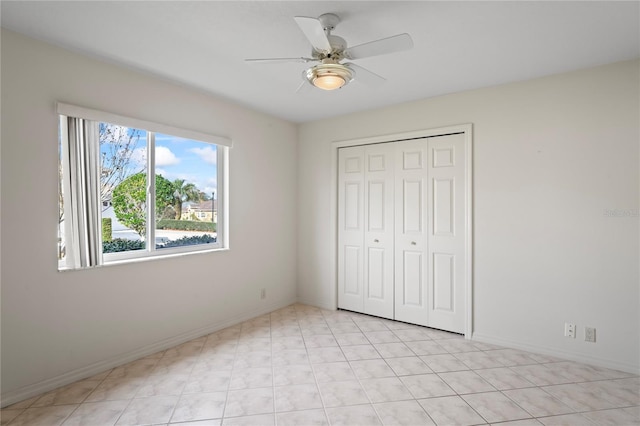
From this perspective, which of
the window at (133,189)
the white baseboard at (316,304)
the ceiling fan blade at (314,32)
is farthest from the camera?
the white baseboard at (316,304)

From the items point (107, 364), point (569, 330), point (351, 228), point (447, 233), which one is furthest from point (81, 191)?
point (569, 330)

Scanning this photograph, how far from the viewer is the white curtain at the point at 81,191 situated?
7.77 ft

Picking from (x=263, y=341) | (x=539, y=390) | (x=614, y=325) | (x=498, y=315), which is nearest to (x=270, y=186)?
(x=263, y=341)

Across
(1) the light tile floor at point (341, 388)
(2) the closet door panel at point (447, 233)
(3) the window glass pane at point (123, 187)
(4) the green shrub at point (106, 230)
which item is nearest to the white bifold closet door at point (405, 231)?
(2) the closet door panel at point (447, 233)

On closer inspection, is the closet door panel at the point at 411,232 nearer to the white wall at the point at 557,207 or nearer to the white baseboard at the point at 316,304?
the white wall at the point at 557,207

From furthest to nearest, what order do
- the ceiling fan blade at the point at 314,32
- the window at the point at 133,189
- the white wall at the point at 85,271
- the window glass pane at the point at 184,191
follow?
1. the window glass pane at the point at 184,191
2. the window at the point at 133,189
3. the white wall at the point at 85,271
4. the ceiling fan blade at the point at 314,32

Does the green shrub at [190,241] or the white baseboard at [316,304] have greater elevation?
the green shrub at [190,241]

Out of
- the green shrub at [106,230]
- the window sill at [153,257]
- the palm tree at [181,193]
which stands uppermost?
the palm tree at [181,193]

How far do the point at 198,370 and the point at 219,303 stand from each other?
3.13 ft

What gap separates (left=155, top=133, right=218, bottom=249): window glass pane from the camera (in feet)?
10.2

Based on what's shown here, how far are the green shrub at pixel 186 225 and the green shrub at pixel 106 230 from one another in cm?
41

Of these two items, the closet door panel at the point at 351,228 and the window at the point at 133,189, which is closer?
the window at the point at 133,189

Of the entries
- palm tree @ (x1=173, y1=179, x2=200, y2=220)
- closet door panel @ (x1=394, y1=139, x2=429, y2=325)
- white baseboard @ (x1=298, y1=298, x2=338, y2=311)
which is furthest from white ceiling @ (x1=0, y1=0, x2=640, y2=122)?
white baseboard @ (x1=298, y1=298, x2=338, y2=311)

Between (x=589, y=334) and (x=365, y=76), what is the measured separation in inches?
109
